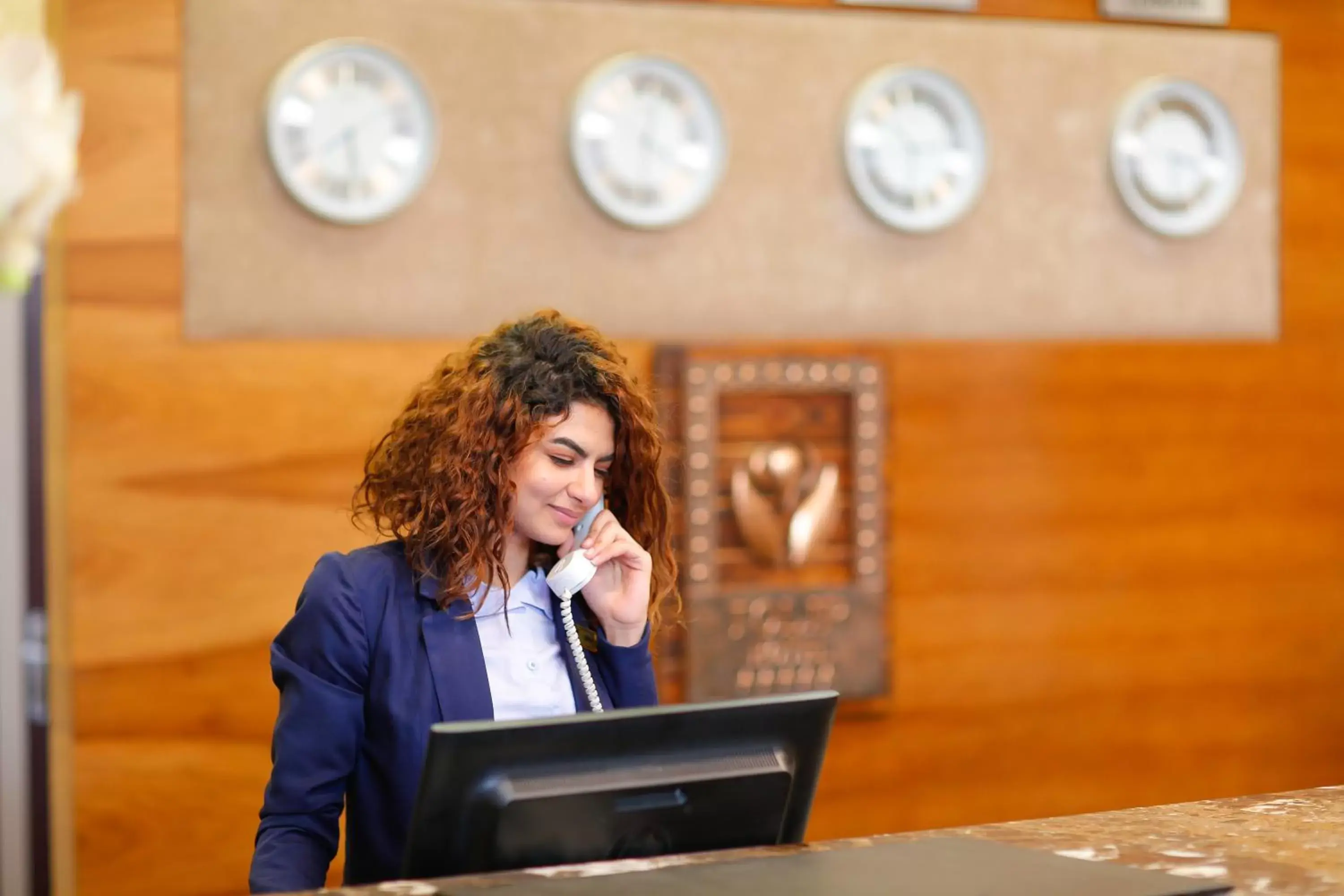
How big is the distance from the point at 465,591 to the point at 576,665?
0.69 ft

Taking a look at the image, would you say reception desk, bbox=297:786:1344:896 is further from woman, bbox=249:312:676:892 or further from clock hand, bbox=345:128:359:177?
clock hand, bbox=345:128:359:177

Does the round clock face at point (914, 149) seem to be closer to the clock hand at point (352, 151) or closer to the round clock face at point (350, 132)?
the round clock face at point (350, 132)

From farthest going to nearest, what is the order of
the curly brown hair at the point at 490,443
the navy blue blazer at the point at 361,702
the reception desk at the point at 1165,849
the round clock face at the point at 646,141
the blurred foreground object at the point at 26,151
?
Answer: the round clock face at the point at 646,141, the curly brown hair at the point at 490,443, the navy blue blazer at the point at 361,702, the reception desk at the point at 1165,849, the blurred foreground object at the point at 26,151

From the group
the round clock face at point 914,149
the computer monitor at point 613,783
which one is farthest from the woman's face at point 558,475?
the round clock face at point 914,149

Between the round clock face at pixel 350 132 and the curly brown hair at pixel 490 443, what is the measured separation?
1.57m

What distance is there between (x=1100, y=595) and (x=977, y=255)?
3.40ft

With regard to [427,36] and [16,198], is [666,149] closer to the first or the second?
[427,36]

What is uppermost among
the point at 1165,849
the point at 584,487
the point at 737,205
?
the point at 737,205

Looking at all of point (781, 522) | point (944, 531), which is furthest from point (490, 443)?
point (944, 531)

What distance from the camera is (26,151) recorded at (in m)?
1.20

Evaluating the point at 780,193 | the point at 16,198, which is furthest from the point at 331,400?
the point at 16,198

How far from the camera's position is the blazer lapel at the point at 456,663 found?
7.42ft

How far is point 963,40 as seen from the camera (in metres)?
4.54

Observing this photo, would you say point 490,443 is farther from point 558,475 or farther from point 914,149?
point 914,149
